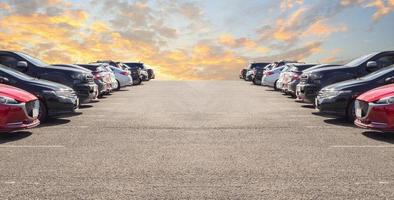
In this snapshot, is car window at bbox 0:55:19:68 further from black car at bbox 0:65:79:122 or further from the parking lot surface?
the parking lot surface

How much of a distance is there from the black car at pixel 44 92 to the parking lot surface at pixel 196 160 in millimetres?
363

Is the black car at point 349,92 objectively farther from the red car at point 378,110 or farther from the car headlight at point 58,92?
the car headlight at point 58,92

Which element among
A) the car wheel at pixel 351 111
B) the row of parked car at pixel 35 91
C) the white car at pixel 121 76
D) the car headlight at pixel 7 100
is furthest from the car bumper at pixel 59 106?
the white car at pixel 121 76

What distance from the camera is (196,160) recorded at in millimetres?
7562

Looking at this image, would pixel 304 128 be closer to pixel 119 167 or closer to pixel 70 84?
pixel 119 167

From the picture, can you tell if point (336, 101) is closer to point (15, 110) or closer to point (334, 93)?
point (334, 93)

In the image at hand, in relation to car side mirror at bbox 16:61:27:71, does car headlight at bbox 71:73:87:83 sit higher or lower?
lower

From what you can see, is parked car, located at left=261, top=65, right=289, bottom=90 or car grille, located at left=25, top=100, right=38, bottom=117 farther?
parked car, located at left=261, top=65, right=289, bottom=90

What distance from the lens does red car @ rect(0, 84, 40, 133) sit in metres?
9.60

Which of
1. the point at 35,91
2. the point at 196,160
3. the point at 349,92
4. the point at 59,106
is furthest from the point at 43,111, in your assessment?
the point at 349,92

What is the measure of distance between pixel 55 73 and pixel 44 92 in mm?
3373

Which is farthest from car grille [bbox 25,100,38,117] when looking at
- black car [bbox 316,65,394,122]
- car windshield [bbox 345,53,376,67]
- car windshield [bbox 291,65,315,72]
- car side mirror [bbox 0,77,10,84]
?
car windshield [bbox 291,65,315,72]

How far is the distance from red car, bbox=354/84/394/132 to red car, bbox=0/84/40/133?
6747 millimetres

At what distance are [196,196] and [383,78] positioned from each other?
8.33 metres
